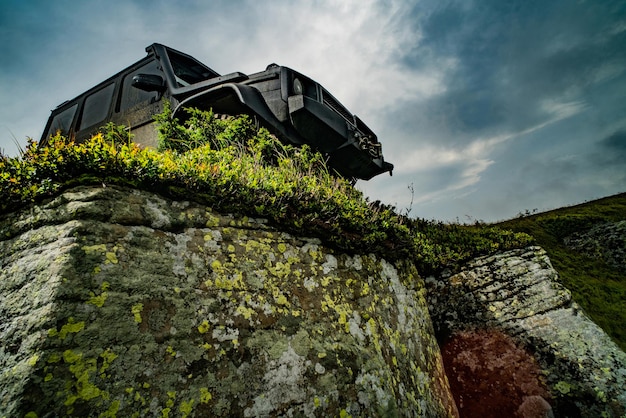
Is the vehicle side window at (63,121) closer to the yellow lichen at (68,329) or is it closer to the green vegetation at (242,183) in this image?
the green vegetation at (242,183)

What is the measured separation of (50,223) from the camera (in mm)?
1898

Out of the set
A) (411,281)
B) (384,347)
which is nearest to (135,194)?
(384,347)

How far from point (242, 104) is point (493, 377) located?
521 centimetres

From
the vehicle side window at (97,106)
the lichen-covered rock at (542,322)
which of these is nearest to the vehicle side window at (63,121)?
the vehicle side window at (97,106)

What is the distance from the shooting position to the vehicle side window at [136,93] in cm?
583

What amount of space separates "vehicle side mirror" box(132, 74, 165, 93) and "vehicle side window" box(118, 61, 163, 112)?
50cm

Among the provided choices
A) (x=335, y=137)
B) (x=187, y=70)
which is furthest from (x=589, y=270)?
(x=187, y=70)

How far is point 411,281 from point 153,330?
11.5 feet

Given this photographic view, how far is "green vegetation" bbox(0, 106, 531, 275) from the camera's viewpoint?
81.7 inches

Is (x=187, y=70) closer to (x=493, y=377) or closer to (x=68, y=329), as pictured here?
(x=68, y=329)

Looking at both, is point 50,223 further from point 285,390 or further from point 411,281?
point 411,281

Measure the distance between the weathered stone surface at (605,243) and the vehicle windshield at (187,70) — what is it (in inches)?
365

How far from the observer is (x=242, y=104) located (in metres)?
4.89

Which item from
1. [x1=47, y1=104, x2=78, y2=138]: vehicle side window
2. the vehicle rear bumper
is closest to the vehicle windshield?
the vehicle rear bumper
